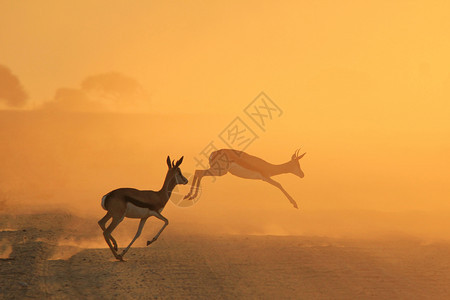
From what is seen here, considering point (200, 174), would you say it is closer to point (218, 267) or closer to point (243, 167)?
point (243, 167)

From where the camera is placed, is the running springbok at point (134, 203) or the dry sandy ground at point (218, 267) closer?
the dry sandy ground at point (218, 267)

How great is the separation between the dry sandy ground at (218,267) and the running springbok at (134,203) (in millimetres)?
1335

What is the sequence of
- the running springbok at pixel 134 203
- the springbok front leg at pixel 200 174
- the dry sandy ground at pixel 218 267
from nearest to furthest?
the dry sandy ground at pixel 218 267 → the running springbok at pixel 134 203 → the springbok front leg at pixel 200 174

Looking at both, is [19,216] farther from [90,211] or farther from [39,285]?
[39,285]

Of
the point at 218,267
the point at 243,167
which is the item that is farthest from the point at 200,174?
the point at 218,267

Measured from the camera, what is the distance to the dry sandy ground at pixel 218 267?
17.2 meters

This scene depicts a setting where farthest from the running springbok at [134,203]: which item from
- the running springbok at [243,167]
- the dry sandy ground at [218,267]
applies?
the running springbok at [243,167]

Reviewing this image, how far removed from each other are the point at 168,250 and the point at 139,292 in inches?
198

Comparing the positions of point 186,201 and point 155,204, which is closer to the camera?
point 155,204

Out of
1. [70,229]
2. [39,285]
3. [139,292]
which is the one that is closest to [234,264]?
[139,292]

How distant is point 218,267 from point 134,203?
3633 mm

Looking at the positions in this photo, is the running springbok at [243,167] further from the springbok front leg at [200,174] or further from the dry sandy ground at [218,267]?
the dry sandy ground at [218,267]

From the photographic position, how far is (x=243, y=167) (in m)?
24.6

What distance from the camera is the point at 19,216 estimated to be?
28.7 meters
